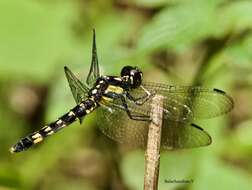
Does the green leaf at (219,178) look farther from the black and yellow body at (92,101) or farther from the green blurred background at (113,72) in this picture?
the black and yellow body at (92,101)

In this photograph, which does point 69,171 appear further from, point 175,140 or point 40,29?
point 175,140

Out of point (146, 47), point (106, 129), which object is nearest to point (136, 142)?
point (106, 129)

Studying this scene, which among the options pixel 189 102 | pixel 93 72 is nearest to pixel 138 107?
pixel 189 102

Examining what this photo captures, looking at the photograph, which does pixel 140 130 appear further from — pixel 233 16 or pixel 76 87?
pixel 233 16

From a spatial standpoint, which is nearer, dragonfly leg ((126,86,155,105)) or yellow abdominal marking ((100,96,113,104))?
dragonfly leg ((126,86,155,105))

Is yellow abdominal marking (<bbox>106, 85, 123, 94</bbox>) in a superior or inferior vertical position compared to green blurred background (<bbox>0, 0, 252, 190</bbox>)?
inferior

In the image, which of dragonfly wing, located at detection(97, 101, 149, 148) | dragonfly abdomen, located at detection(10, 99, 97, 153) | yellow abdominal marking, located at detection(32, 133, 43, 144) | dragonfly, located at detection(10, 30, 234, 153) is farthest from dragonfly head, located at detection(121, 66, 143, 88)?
yellow abdominal marking, located at detection(32, 133, 43, 144)

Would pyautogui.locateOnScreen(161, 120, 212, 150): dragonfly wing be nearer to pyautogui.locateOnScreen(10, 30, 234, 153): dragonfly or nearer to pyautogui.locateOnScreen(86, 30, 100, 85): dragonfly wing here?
pyautogui.locateOnScreen(10, 30, 234, 153): dragonfly
